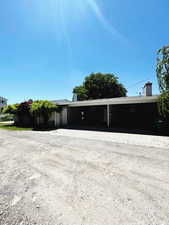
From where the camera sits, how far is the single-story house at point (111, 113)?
11.4 metres

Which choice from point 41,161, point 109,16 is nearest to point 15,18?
point 109,16

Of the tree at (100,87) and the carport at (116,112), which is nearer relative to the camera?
the carport at (116,112)

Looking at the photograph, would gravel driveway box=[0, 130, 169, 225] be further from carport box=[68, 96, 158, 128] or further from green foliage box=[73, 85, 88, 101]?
green foliage box=[73, 85, 88, 101]

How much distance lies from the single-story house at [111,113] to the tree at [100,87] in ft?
38.6

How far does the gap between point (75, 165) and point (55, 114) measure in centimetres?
1080

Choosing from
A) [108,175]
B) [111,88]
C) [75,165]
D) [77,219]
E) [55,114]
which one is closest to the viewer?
[77,219]

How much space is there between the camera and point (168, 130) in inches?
351

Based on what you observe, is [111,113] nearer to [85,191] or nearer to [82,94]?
[85,191]

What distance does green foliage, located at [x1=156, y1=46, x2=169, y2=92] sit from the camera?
7051 millimetres

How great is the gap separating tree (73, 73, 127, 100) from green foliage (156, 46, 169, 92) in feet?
63.8

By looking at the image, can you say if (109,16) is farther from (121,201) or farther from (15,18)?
(121,201)

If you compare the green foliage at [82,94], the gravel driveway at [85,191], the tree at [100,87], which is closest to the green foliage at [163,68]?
the gravel driveway at [85,191]

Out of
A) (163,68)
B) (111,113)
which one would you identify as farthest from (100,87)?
(163,68)

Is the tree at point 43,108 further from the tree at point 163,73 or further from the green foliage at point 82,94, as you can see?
the green foliage at point 82,94
